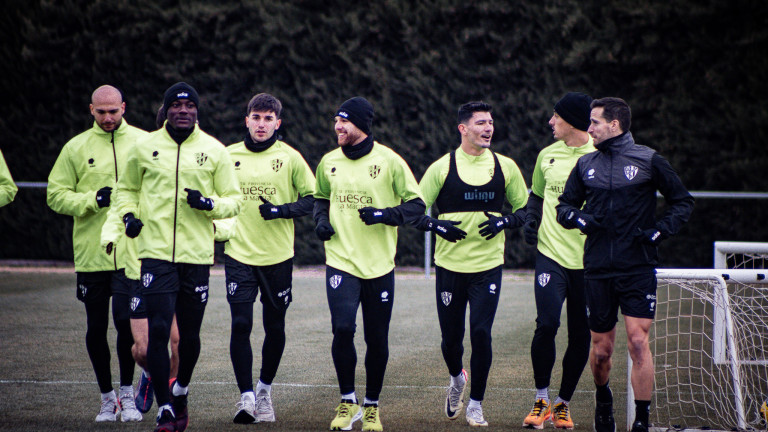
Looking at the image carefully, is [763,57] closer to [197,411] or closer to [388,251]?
[388,251]

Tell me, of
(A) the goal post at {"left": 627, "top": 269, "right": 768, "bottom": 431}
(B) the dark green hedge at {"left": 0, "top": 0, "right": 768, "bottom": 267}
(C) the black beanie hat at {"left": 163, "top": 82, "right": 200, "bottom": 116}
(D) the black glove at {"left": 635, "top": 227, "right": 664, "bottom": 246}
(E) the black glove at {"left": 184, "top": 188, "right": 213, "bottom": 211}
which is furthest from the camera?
(B) the dark green hedge at {"left": 0, "top": 0, "right": 768, "bottom": 267}

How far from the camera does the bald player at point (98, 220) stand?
282 inches

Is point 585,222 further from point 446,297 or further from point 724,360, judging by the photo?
point 724,360

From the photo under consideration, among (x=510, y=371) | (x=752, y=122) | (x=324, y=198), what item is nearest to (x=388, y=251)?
(x=324, y=198)

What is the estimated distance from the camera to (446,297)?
24.1 ft

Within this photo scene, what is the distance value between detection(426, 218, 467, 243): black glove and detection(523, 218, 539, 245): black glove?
505 mm

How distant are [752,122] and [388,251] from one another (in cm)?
981

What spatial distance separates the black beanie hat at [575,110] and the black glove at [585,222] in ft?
3.74

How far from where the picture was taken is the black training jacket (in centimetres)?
630

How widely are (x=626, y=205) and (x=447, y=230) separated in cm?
134

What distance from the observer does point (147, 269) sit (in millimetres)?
6309

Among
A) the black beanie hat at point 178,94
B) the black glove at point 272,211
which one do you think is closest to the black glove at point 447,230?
the black glove at point 272,211

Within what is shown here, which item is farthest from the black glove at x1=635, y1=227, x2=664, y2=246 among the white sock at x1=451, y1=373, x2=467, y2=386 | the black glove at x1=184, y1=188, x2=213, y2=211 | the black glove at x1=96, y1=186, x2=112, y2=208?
the black glove at x1=96, y1=186, x2=112, y2=208

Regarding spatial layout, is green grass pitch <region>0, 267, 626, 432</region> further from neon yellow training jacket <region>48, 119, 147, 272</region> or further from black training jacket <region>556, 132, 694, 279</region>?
black training jacket <region>556, 132, 694, 279</region>
